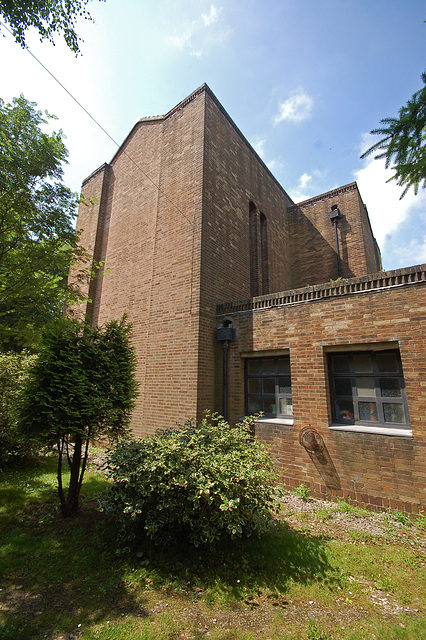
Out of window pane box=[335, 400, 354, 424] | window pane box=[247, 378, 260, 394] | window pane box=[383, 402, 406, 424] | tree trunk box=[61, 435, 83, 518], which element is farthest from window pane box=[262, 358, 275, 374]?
tree trunk box=[61, 435, 83, 518]

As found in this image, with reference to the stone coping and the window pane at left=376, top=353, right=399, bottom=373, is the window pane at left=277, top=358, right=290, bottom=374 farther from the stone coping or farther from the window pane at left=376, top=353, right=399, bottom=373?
the window pane at left=376, top=353, right=399, bottom=373

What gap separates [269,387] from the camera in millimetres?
6684

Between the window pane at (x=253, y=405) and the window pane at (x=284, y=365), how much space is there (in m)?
0.92

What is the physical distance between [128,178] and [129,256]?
3690 millimetres

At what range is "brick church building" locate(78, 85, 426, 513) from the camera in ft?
16.3

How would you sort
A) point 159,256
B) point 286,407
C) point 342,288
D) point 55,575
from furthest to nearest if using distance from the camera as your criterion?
point 159,256 → point 286,407 → point 342,288 → point 55,575

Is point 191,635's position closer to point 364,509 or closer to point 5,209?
point 364,509

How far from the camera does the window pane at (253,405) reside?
266 inches

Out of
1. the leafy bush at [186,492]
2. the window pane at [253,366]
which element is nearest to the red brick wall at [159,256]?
the window pane at [253,366]

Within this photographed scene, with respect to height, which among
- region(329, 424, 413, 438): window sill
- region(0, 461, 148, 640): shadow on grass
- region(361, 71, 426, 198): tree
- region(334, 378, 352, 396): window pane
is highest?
region(361, 71, 426, 198): tree

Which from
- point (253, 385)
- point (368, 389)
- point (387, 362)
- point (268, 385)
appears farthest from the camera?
point (253, 385)

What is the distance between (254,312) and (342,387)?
8.19ft

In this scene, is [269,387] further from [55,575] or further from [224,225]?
[224,225]

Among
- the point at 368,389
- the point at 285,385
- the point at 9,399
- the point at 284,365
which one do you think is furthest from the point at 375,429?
the point at 9,399
